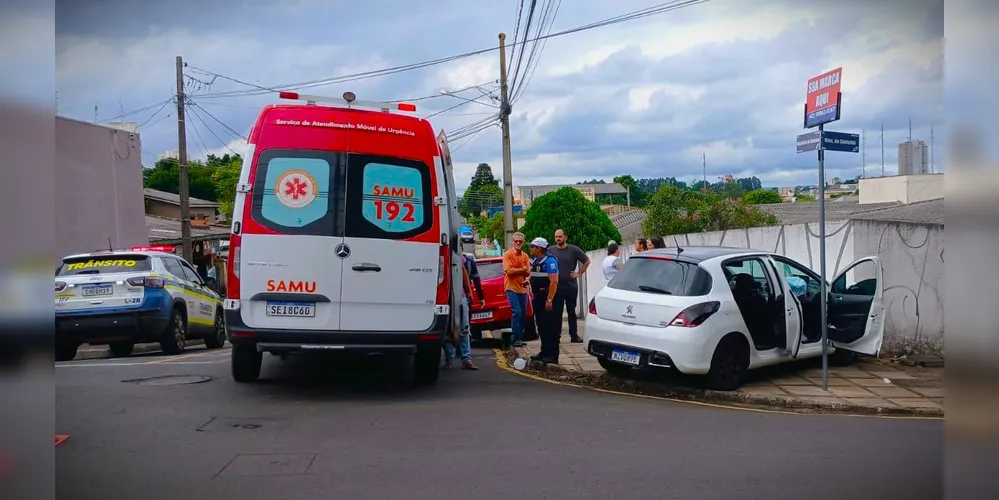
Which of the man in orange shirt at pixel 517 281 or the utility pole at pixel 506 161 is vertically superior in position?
the utility pole at pixel 506 161

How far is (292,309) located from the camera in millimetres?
8031

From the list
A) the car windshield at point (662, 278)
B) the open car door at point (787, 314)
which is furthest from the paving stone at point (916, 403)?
the car windshield at point (662, 278)

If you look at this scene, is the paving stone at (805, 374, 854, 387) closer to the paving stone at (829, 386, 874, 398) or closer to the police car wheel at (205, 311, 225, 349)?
the paving stone at (829, 386, 874, 398)

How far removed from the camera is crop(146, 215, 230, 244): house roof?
27.3 metres

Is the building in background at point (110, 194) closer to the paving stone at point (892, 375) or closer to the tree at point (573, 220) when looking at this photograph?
the paving stone at point (892, 375)

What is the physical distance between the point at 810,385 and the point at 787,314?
0.86 meters

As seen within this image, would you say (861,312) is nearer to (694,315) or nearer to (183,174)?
(694,315)

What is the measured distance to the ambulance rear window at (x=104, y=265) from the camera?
11719 mm

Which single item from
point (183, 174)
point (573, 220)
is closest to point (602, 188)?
point (573, 220)

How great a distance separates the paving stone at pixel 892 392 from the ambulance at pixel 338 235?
4.92 meters

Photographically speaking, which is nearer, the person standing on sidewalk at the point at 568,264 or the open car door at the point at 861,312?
the open car door at the point at 861,312

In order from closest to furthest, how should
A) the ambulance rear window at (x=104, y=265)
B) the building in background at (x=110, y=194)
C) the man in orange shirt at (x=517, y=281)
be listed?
the ambulance rear window at (x=104, y=265), the man in orange shirt at (x=517, y=281), the building in background at (x=110, y=194)

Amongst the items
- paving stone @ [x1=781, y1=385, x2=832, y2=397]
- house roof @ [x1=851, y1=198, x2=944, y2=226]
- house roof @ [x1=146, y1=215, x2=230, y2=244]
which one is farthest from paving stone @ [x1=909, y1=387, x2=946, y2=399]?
house roof @ [x1=146, y1=215, x2=230, y2=244]
